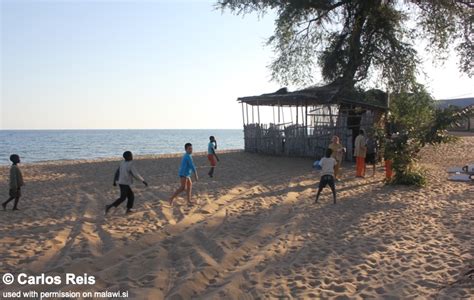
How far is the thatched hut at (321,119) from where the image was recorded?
55.9 feet

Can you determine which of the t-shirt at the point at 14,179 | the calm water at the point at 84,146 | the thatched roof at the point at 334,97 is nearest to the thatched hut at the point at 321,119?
the thatched roof at the point at 334,97

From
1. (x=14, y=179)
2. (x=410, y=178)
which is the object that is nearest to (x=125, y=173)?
(x=14, y=179)

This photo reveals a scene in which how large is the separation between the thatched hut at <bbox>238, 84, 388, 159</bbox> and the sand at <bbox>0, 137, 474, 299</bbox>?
607 centimetres

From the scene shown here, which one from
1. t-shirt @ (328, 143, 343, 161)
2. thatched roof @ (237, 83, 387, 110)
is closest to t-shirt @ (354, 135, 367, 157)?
t-shirt @ (328, 143, 343, 161)

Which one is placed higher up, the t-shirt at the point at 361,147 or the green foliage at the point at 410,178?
the t-shirt at the point at 361,147

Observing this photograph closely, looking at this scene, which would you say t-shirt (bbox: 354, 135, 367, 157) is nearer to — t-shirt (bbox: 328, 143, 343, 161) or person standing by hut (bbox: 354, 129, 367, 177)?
person standing by hut (bbox: 354, 129, 367, 177)

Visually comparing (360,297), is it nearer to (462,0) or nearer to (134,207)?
(134,207)

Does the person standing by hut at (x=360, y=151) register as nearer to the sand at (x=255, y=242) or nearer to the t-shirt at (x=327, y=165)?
the sand at (x=255, y=242)

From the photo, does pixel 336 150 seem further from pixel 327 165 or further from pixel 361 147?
pixel 327 165

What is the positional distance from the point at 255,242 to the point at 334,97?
39.8 feet

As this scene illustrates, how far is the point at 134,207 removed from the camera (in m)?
8.84

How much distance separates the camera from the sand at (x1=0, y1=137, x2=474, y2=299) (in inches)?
180

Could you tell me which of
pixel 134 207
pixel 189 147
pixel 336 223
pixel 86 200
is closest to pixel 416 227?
pixel 336 223

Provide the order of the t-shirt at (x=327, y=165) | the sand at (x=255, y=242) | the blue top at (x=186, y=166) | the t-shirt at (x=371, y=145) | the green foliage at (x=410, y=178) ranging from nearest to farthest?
the sand at (x=255, y=242) < the blue top at (x=186, y=166) < the t-shirt at (x=327, y=165) < the green foliage at (x=410, y=178) < the t-shirt at (x=371, y=145)
